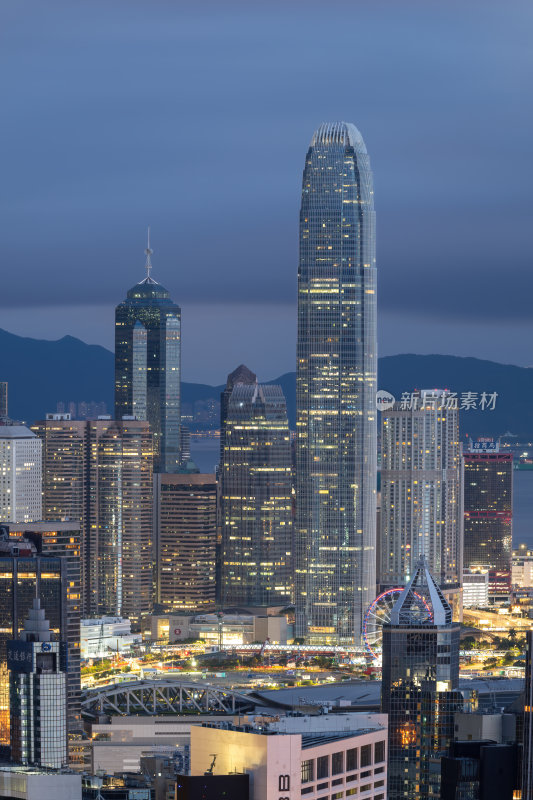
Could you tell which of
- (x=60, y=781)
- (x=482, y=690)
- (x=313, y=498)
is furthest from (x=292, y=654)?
(x=60, y=781)

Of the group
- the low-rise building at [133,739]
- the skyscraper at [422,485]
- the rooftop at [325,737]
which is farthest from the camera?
the skyscraper at [422,485]

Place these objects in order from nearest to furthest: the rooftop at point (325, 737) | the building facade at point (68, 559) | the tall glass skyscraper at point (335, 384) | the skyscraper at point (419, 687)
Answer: the rooftop at point (325, 737) < the skyscraper at point (419, 687) < the building facade at point (68, 559) < the tall glass skyscraper at point (335, 384)

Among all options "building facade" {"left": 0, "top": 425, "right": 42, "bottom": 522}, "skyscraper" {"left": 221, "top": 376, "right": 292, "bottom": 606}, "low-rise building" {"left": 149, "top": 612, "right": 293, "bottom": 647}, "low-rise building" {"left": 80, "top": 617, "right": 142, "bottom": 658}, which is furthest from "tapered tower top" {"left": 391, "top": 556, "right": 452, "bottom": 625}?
"building facade" {"left": 0, "top": 425, "right": 42, "bottom": 522}

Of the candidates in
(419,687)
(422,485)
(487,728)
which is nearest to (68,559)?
→ (419,687)

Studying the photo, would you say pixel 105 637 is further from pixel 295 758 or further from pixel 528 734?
pixel 295 758

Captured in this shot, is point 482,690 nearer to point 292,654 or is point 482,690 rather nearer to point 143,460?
point 292,654

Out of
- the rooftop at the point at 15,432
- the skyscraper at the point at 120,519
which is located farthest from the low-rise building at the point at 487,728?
the rooftop at the point at 15,432

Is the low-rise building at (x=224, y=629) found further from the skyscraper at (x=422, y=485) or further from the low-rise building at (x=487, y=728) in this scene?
the low-rise building at (x=487, y=728)
